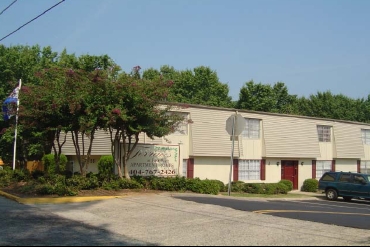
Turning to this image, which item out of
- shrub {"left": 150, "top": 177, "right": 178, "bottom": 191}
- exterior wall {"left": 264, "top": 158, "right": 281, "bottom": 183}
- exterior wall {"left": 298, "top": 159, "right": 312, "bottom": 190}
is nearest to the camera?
shrub {"left": 150, "top": 177, "right": 178, "bottom": 191}

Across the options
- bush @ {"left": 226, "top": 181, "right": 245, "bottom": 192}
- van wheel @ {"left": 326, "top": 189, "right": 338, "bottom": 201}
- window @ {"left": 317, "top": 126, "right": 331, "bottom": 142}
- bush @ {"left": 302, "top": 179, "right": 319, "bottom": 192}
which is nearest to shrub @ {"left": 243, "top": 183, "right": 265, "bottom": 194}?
bush @ {"left": 226, "top": 181, "right": 245, "bottom": 192}

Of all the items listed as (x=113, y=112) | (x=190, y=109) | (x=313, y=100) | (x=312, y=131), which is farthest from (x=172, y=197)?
(x=313, y=100)

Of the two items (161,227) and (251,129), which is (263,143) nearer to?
(251,129)

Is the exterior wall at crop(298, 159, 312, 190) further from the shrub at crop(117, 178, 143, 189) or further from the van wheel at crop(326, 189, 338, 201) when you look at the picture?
the shrub at crop(117, 178, 143, 189)

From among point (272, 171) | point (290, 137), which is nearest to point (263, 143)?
point (272, 171)

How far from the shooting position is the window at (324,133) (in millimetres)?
31834

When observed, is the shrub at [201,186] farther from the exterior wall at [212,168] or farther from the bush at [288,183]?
the bush at [288,183]

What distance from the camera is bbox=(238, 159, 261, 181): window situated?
1070 inches

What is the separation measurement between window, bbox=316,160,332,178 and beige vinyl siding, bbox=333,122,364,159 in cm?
94

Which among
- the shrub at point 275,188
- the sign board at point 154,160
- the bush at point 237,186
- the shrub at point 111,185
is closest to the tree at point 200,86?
the shrub at point 275,188

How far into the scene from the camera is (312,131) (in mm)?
30859

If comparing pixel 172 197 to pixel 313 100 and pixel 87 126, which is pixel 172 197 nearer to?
pixel 87 126

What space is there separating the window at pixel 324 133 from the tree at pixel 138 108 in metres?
17.4

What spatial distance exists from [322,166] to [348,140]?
328 cm
